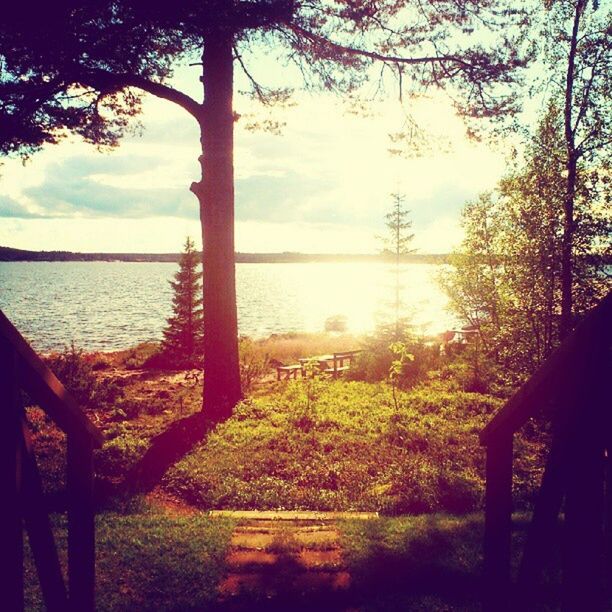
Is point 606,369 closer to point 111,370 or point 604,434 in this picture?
point 604,434

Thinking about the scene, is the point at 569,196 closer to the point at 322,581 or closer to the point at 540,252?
the point at 540,252

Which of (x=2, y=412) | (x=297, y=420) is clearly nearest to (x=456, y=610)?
(x=2, y=412)

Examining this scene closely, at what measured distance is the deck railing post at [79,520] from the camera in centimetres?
308

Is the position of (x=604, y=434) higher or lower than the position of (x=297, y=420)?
higher

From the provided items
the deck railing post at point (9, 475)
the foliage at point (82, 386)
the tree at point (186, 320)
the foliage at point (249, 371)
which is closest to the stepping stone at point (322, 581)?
the deck railing post at point (9, 475)

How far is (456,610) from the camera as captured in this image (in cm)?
394

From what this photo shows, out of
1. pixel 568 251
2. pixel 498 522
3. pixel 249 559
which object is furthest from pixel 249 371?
pixel 498 522

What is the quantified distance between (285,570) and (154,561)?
1290 millimetres

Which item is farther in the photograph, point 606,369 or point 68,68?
point 68,68

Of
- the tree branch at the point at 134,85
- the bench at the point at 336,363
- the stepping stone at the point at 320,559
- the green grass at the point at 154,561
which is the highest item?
the tree branch at the point at 134,85

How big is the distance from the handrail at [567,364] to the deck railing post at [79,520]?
241 centimetres

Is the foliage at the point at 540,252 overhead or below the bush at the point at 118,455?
overhead

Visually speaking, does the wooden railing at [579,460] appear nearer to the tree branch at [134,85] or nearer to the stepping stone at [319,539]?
the stepping stone at [319,539]

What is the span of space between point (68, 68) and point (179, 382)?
37.1 ft
